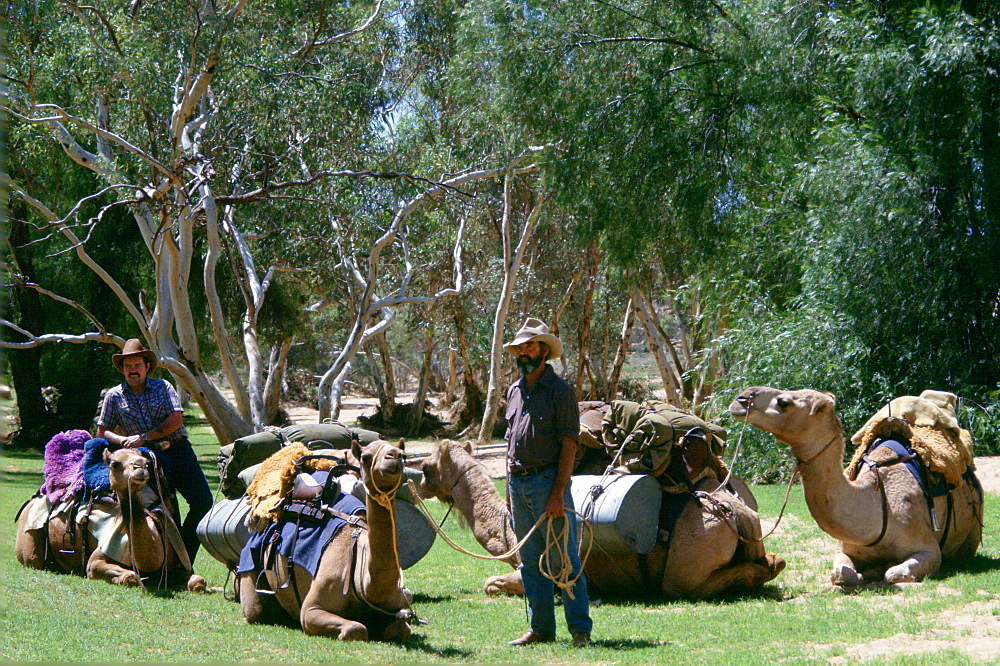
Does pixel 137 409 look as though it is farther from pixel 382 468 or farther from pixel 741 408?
pixel 741 408

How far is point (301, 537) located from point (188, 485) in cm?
282

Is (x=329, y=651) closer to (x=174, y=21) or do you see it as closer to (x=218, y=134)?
(x=174, y=21)

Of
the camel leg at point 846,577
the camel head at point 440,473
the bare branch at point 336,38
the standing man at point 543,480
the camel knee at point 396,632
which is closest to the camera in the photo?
the camel knee at point 396,632

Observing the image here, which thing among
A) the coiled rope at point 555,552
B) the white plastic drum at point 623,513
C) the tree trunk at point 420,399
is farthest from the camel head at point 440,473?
the tree trunk at point 420,399

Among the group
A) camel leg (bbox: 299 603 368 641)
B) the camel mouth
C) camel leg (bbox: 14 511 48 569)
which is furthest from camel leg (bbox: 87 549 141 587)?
the camel mouth

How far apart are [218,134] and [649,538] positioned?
1699cm

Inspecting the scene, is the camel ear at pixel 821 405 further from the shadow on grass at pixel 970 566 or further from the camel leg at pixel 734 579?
the shadow on grass at pixel 970 566

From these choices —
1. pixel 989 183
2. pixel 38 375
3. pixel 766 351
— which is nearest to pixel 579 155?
pixel 766 351

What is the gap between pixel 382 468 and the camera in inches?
224

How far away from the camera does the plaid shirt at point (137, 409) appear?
356 inches

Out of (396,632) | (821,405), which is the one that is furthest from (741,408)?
(396,632)

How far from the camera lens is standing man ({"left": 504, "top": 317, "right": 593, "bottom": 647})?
21.1 feet

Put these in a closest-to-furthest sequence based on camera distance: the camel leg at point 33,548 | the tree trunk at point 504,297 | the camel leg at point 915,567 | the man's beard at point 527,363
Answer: the man's beard at point 527,363
the camel leg at point 915,567
the camel leg at point 33,548
the tree trunk at point 504,297

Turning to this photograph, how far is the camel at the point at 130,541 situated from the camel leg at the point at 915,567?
18.7ft
